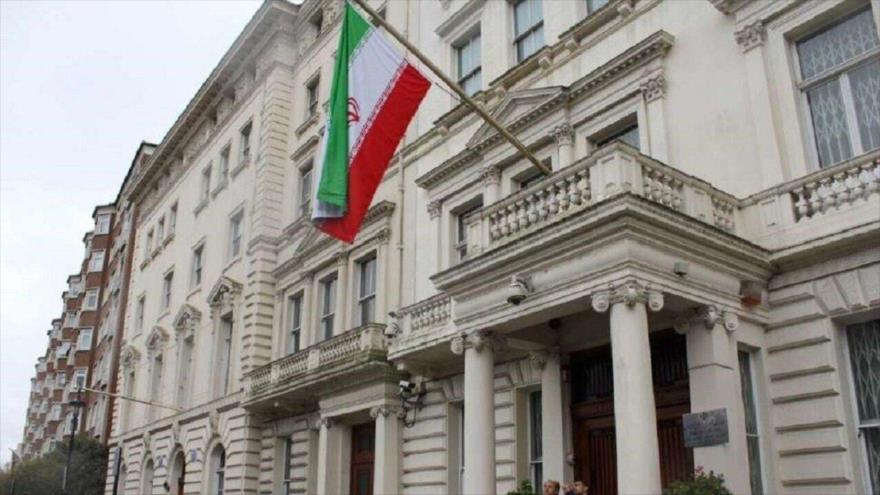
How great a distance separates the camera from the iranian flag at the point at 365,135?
558 inches

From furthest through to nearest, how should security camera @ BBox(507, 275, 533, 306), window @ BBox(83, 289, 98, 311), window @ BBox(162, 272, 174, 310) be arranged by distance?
window @ BBox(83, 289, 98, 311) < window @ BBox(162, 272, 174, 310) < security camera @ BBox(507, 275, 533, 306)

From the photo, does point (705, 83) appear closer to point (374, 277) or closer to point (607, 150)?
point (607, 150)

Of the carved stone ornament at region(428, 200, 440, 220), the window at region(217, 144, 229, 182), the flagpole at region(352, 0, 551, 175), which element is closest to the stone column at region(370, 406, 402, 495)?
the carved stone ornament at region(428, 200, 440, 220)

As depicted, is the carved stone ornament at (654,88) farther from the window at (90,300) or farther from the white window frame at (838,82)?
the window at (90,300)

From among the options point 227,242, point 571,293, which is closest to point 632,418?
point 571,293

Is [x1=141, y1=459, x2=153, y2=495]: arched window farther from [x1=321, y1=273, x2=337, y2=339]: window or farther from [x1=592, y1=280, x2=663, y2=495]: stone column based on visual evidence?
[x1=592, y1=280, x2=663, y2=495]: stone column

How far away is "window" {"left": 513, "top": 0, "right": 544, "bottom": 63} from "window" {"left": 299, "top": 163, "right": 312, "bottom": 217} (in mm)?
10144

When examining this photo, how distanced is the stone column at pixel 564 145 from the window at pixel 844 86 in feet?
15.1

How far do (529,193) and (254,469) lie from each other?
52.6 feet

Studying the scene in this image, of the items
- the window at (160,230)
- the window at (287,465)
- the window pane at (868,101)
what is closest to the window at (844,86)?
the window pane at (868,101)

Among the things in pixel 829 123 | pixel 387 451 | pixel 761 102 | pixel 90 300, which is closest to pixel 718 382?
pixel 829 123

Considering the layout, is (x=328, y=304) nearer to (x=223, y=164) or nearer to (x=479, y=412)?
(x=479, y=412)

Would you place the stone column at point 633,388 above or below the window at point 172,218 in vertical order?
below

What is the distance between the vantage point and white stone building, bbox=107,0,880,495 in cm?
1073
